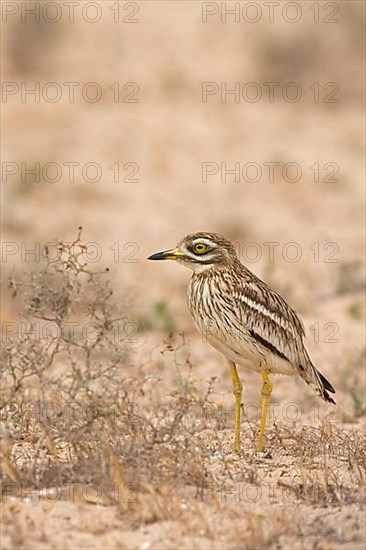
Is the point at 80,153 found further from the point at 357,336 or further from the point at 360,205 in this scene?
the point at 357,336

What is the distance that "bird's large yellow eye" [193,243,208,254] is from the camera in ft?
21.1

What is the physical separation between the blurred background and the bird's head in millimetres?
2771

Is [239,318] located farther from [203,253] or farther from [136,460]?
[136,460]

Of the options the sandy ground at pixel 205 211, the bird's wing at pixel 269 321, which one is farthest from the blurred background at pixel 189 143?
the bird's wing at pixel 269 321

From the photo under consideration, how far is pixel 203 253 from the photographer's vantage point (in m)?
6.44

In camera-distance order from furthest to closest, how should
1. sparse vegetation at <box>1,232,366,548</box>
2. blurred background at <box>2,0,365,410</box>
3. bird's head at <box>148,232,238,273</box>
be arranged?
blurred background at <box>2,0,365,410</box>
bird's head at <box>148,232,238,273</box>
sparse vegetation at <box>1,232,366,548</box>

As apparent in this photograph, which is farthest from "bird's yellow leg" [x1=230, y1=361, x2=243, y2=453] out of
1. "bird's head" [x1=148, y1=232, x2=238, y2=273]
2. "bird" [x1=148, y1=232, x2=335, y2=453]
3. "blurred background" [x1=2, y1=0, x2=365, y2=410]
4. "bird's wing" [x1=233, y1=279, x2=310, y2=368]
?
"blurred background" [x1=2, y1=0, x2=365, y2=410]

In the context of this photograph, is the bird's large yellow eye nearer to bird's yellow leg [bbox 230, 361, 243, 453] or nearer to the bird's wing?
the bird's wing

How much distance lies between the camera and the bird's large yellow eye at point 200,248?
6.43m

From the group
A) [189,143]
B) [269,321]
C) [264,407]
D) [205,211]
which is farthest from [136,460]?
[189,143]

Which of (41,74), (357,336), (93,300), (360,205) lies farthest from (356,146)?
(93,300)

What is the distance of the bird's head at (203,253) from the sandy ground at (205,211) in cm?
39

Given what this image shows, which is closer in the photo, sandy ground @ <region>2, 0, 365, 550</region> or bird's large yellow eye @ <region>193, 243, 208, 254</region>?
sandy ground @ <region>2, 0, 365, 550</region>

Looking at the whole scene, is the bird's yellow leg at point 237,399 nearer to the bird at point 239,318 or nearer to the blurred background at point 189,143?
the bird at point 239,318
